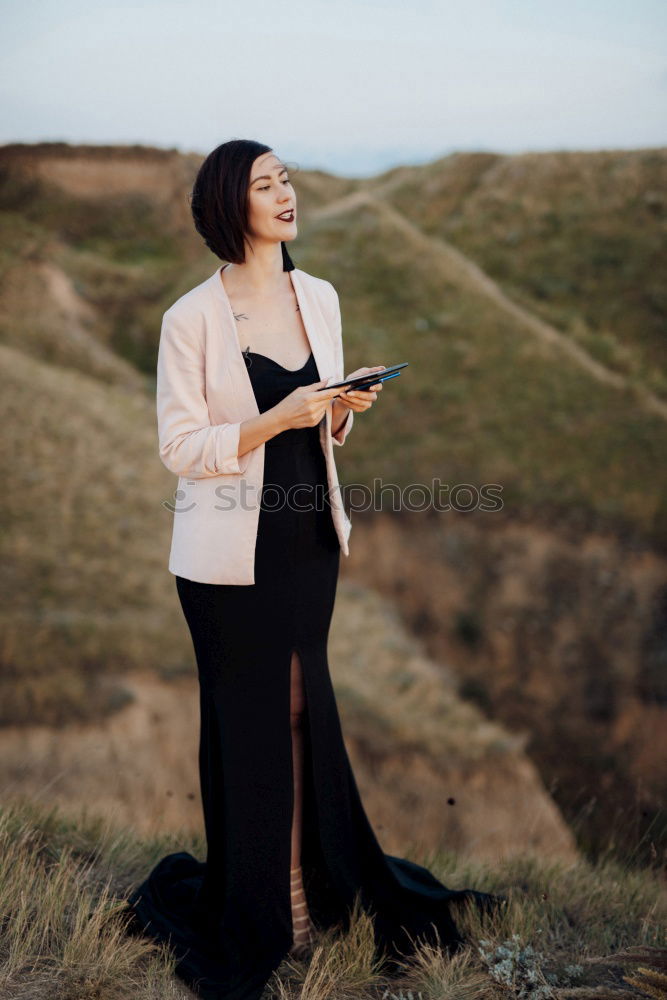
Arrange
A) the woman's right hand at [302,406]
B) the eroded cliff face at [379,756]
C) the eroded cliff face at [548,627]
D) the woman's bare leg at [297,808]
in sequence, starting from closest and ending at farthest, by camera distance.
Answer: the woman's right hand at [302,406], the woman's bare leg at [297,808], the eroded cliff face at [379,756], the eroded cliff face at [548,627]

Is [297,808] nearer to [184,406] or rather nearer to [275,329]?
[184,406]

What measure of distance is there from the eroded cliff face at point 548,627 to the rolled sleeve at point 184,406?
40.1ft

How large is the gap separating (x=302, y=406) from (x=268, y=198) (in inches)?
27.4

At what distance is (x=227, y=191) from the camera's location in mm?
2699

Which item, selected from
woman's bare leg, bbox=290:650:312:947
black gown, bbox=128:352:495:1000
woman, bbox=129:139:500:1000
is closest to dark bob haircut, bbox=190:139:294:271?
woman, bbox=129:139:500:1000

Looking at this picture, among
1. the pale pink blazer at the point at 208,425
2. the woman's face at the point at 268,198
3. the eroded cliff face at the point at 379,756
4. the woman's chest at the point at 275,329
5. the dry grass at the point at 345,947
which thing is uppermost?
the woman's face at the point at 268,198

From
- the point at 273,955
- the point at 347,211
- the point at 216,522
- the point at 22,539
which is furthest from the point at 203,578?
the point at 347,211

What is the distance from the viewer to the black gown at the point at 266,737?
281 cm

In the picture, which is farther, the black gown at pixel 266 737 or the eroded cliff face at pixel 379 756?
the eroded cliff face at pixel 379 756

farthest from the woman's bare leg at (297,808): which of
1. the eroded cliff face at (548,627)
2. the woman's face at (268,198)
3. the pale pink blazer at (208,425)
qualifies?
the eroded cliff face at (548,627)

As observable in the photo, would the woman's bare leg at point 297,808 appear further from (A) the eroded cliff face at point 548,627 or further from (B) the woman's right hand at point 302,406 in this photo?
(A) the eroded cliff face at point 548,627

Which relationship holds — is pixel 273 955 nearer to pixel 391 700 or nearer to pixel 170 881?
pixel 170 881

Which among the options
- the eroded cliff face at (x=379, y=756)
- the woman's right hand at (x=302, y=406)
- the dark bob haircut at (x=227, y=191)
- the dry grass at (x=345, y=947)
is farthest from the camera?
the eroded cliff face at (x=379, y=756)

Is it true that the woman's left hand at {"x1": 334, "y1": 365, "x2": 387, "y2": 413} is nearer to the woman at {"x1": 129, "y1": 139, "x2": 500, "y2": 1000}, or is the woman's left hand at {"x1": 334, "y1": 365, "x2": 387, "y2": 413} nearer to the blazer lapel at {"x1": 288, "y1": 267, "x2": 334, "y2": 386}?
the woman at {"x1": 129, "y1": 139, "x2": 500, "y2": 1000}
